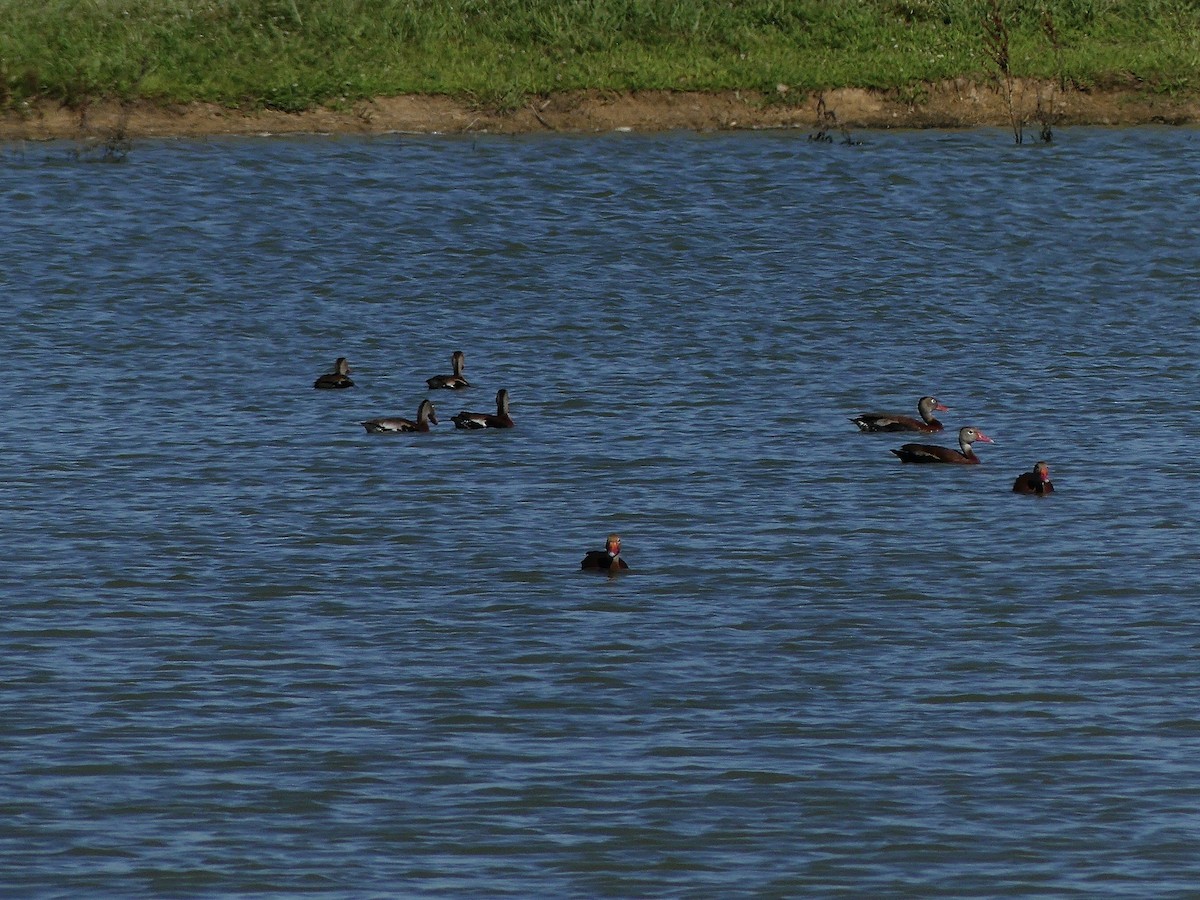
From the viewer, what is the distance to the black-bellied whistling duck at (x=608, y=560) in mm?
16203

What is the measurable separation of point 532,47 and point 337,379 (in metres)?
22.0

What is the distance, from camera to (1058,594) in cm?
1583

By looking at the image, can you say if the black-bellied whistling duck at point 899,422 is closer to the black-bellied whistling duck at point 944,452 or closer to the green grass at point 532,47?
the black-bellied whistling duck at point 944,452

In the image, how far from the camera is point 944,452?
2061 cm

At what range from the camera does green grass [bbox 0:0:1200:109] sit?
4338 centimetres

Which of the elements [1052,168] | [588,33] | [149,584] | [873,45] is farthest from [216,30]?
[149,584]

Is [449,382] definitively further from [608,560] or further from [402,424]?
[608,560]

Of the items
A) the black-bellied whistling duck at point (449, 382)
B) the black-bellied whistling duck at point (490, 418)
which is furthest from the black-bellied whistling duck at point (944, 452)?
the black-bellied whistling duck at point (449, 382)

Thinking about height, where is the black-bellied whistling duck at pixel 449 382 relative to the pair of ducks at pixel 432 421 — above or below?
above

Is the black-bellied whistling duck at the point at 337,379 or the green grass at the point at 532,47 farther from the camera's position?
the green grass at the point at 532,47

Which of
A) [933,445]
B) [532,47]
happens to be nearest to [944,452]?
[933,445]

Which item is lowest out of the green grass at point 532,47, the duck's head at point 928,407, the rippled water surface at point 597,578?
the rippled water surface at point 597,578

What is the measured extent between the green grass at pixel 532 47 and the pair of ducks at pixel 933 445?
73.3ft

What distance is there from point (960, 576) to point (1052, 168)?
26043mm
